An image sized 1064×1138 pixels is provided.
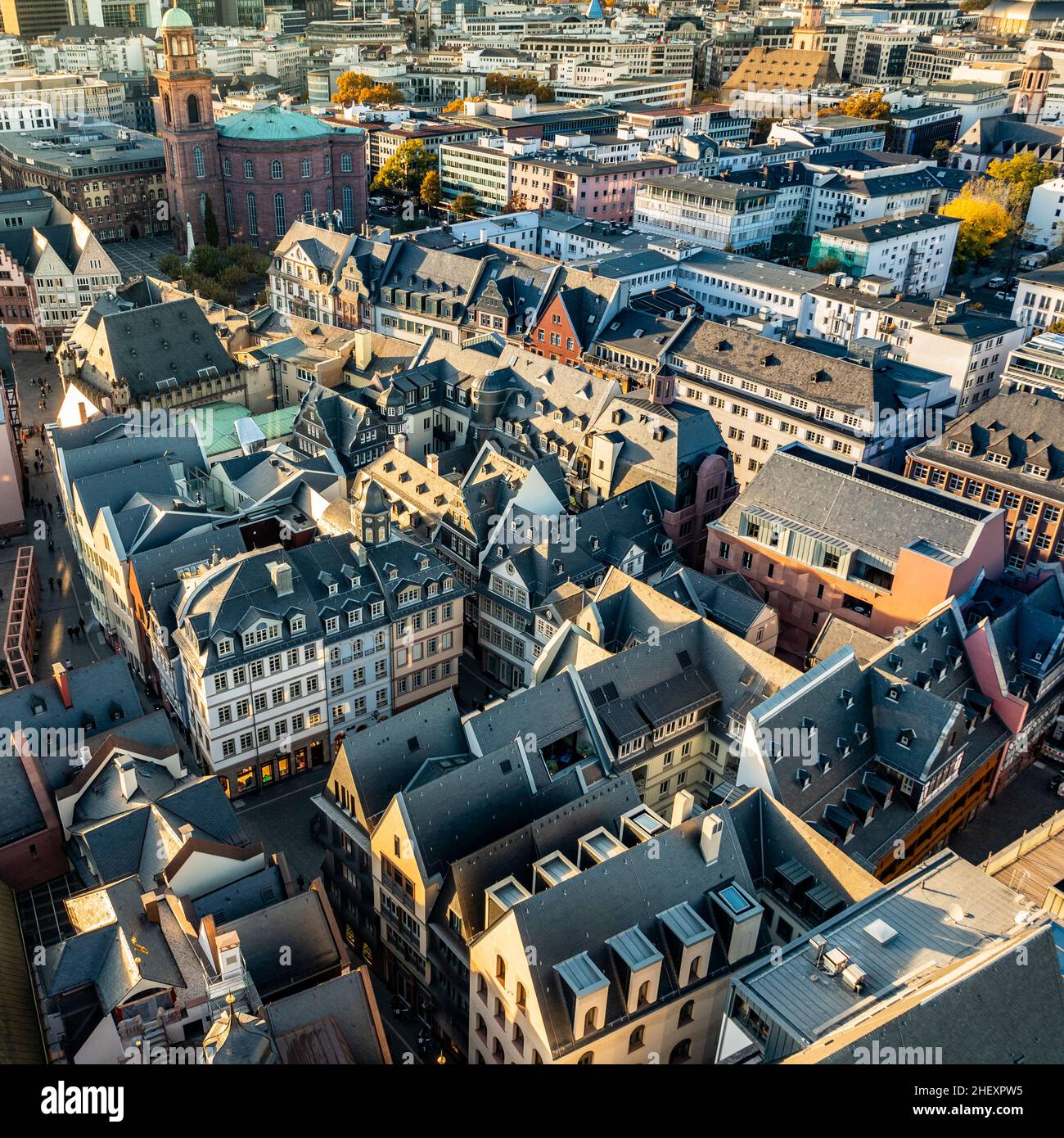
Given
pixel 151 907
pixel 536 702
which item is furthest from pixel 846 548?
pixel 151 907

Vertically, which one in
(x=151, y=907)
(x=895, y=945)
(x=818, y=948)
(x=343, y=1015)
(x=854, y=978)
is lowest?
(x=343, y=1015)

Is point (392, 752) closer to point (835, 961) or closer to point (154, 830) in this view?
point (154, 830)

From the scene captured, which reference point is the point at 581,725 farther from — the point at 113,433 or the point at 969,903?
the point at 113,433

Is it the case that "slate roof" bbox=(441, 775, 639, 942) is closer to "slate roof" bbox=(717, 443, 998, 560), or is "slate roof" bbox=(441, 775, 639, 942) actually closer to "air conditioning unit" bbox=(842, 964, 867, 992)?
"air conditioning unit" bbox=(842, 964, 867, 992)

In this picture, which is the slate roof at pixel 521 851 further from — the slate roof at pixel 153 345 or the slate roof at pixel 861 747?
the slate roof at pixel 153 345

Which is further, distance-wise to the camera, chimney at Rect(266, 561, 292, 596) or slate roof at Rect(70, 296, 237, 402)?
slate roof at Rect(70, 296, 237, 402)

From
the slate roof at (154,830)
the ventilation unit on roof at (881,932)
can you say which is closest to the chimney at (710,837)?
the ventilation unit on roof at (881,932)

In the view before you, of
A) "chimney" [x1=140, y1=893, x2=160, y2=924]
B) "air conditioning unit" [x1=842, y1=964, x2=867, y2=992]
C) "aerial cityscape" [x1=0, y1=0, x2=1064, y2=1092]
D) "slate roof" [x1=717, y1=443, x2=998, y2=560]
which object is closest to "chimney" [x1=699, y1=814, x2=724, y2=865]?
"aerial cityscape" [x1=0, y1=0, x2=1064, y2=1092]
